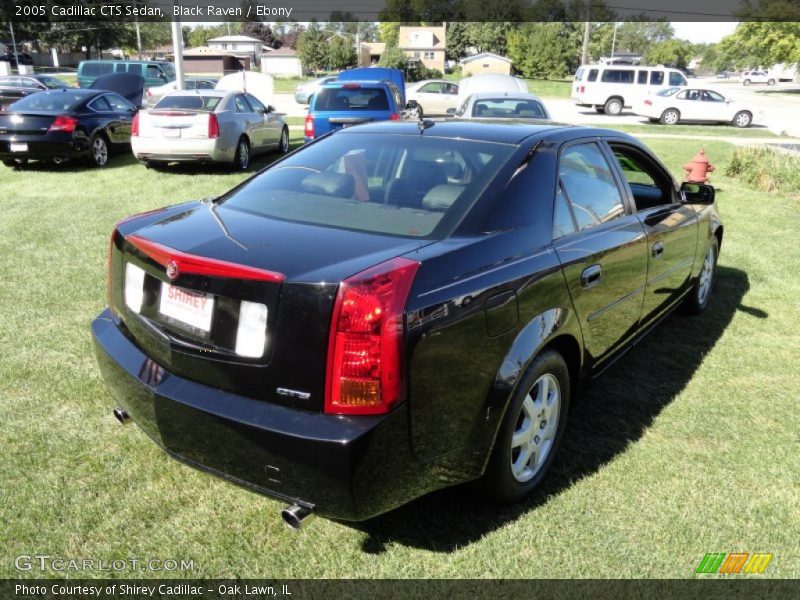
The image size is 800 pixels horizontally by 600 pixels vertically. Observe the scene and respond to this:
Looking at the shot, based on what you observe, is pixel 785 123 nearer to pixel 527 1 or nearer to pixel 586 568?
pixel 586 568

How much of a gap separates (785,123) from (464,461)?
100 ft

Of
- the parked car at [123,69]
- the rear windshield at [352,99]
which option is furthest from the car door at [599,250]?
the parked car at [123,69]

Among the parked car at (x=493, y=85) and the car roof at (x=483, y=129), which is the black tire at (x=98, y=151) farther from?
the parked car at (x=493, y=85)

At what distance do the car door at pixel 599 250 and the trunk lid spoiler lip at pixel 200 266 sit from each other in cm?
136

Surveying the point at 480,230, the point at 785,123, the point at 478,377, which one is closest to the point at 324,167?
the point at 480,230

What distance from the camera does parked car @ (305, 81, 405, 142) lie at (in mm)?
11531

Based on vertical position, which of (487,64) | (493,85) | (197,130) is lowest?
(197,130)

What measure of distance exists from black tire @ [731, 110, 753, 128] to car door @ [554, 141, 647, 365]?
25.7 m

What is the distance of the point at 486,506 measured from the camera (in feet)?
9.46

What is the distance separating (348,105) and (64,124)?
486 cm

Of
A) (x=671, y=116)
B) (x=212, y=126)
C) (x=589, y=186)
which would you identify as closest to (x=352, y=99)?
(x=212, y=126)

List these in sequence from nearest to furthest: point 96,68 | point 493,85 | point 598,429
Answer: point 598,429 → point 493,85 → point 96,68

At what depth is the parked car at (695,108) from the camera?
25.5 m

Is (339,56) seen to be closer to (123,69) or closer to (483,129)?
(123,69)
